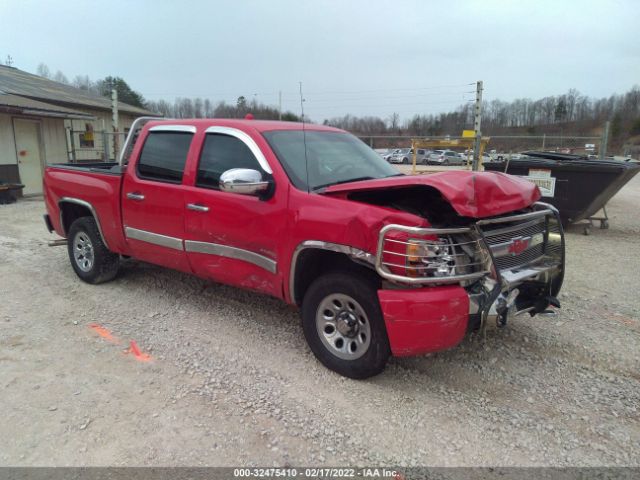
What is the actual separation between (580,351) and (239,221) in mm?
3083

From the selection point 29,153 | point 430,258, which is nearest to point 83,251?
point 430,258

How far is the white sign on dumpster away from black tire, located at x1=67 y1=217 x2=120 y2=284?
25.4 feet

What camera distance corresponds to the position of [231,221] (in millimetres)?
3781

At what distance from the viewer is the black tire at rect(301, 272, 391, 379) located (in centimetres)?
307

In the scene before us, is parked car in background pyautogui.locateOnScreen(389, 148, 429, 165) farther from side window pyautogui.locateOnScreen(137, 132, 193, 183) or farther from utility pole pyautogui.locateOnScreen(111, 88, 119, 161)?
side window pyautogui.locateOnScreen(137, 132, 193, 183)

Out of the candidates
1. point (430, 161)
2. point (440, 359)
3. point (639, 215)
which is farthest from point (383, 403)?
point (430, 161)

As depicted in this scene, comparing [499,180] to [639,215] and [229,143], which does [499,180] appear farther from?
[639,215]

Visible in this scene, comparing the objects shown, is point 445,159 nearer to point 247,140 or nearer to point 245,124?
point 245,124

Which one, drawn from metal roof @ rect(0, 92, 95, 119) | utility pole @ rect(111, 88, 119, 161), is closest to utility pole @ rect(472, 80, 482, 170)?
utility pole @ rect(111, 88, 119, 161)

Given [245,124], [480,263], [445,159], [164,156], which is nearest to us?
[480,263]

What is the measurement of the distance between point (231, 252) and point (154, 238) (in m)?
1.08

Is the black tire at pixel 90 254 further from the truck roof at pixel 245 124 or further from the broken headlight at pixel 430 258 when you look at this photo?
the broken headlight at pixel 430 258

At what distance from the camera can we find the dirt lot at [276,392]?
8.56 ft

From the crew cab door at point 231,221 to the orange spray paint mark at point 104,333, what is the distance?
91 cm
